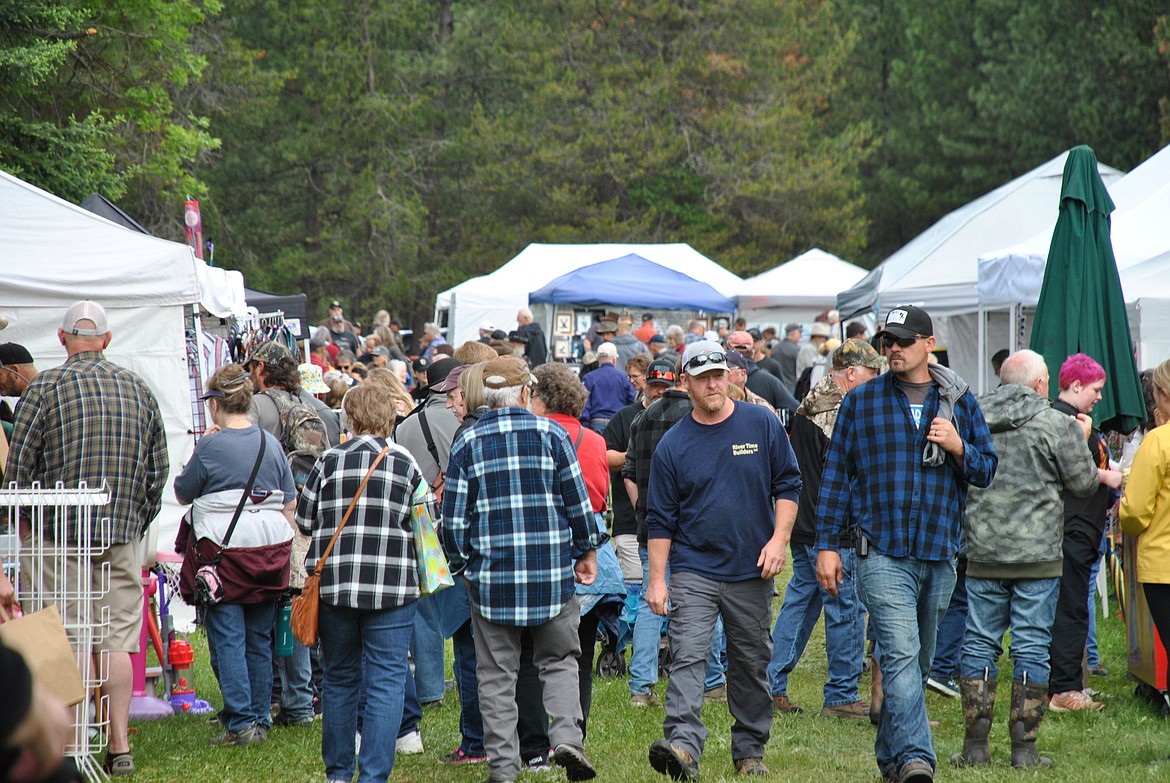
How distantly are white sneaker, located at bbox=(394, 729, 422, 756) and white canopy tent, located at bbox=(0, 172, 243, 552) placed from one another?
141 inches

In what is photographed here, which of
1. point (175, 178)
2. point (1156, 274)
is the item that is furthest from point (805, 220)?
point (1156, 274)

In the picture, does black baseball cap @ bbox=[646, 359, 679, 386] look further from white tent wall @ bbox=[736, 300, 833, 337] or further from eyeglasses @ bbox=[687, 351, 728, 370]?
white tent wall @ bbox=[736, 300, 833, 337]

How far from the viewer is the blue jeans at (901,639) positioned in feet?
16.5

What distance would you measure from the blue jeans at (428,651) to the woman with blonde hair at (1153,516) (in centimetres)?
320

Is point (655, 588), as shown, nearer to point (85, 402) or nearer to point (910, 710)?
point (910, 710)

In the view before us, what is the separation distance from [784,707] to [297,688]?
2650 millimetres

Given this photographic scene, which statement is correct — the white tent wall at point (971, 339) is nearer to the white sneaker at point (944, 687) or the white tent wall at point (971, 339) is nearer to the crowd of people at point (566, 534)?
the white sneaker at point (944, 687)

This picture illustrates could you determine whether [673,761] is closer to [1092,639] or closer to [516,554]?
[516,554]

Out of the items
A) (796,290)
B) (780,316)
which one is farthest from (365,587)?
(780,316)

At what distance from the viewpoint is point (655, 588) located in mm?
5449

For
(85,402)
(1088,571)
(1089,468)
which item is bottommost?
(1088,571)

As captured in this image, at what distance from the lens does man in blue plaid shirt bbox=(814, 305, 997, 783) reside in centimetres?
502

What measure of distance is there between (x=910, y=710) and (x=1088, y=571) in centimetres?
227

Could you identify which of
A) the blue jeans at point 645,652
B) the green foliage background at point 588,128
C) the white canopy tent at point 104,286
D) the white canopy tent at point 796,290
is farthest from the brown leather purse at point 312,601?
the green foliage background at point 588,128
